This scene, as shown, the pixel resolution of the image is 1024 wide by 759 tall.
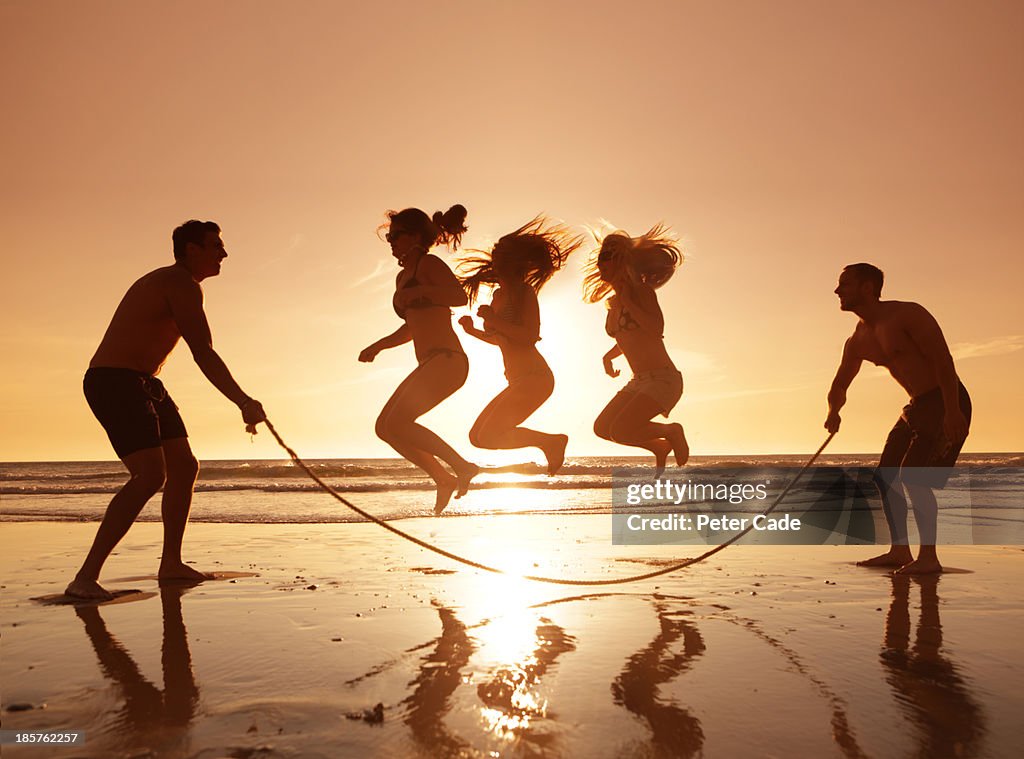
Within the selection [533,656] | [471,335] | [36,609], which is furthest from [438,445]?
[36,609]

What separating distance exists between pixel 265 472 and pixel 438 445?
27146 mm

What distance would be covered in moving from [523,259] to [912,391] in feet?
13.8

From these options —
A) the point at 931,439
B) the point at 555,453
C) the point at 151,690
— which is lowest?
the point at 151,690

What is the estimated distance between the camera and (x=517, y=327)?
21.8 feet

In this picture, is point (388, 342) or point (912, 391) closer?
point (388, 342)

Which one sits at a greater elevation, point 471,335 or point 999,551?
point 471,335

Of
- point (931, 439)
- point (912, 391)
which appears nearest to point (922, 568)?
point (931, 439)

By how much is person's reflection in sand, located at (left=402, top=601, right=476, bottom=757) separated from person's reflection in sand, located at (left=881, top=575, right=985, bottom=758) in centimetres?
170

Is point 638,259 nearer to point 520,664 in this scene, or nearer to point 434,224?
point 434,224

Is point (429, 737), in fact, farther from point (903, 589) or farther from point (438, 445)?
point (903, 589)

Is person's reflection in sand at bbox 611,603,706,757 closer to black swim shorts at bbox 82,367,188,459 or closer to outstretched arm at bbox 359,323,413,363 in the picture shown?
outstretched arm at bbox 359,323,413,363

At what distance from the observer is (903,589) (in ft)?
21.6

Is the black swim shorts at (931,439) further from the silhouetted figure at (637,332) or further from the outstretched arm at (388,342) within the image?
the outstretched arm at (388,342)

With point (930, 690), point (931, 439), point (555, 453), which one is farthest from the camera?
point (931, 439)
